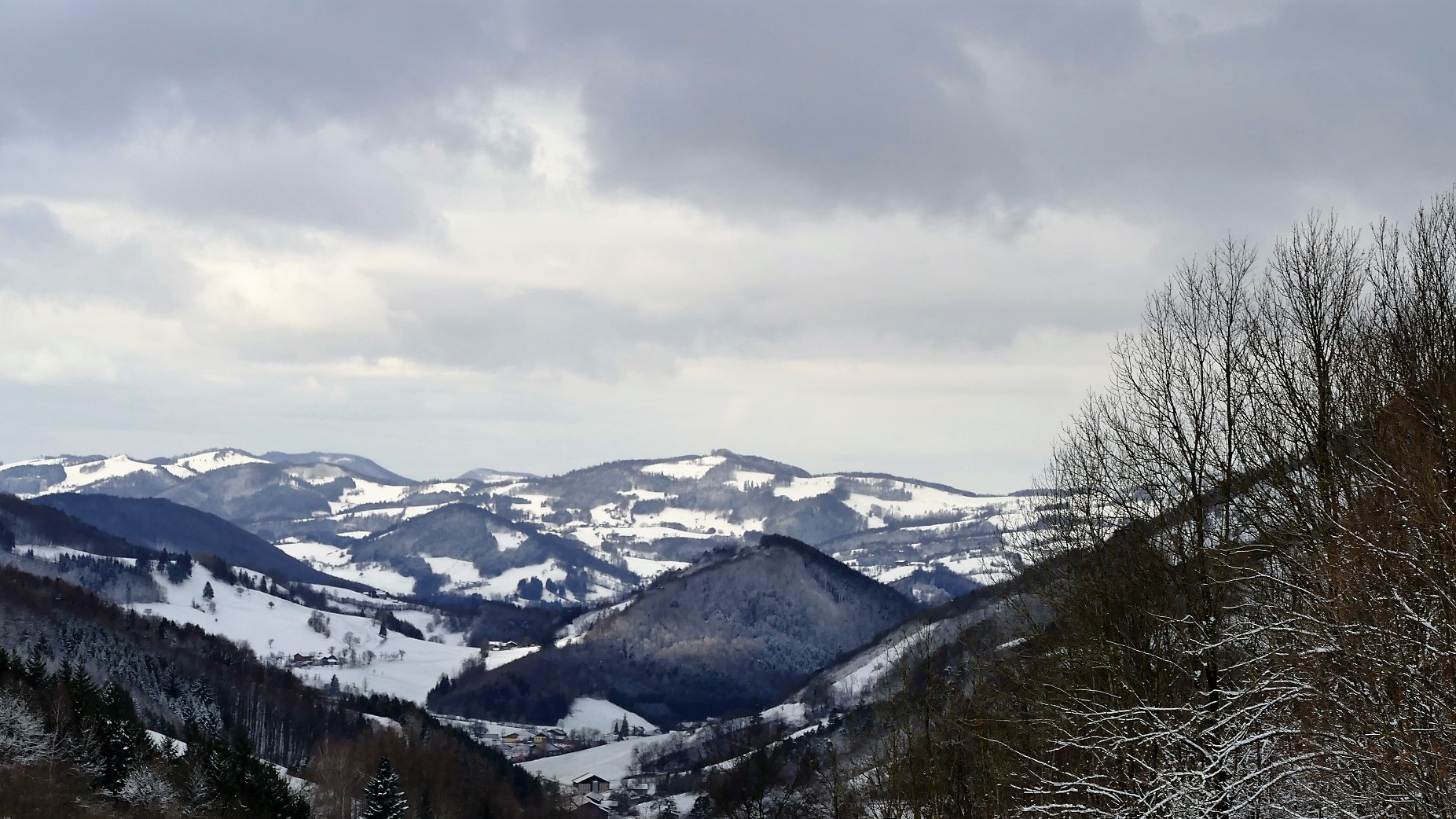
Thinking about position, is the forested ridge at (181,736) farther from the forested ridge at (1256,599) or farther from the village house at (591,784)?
the forested ridge at (1256,599)

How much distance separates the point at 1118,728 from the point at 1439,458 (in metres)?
7.07

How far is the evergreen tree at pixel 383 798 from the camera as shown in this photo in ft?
273

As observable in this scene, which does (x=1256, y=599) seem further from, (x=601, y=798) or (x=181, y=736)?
(x=601, y=798)

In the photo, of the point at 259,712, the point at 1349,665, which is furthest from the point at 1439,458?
the point at 259,712

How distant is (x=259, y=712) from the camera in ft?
575

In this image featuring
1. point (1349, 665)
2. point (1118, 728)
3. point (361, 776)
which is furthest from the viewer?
point (361, 776)

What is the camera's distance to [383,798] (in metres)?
83.3

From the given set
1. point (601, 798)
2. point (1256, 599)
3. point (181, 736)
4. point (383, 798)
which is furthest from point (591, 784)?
point (1256, 599)

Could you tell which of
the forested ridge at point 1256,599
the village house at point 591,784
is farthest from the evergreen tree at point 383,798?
the village house at point 591,784

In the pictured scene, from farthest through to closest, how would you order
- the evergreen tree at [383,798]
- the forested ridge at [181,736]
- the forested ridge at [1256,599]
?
the evergreen tree at [383,798], the forested ridge at [181,736], the forested ridge at [1256,599]

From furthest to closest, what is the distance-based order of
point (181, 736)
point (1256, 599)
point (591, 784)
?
point (591, 784) → point (181, 736) → point (1256, 599)

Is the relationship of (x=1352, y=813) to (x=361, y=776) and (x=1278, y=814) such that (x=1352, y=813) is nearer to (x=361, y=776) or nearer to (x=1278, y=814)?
(x=1278, y=814)

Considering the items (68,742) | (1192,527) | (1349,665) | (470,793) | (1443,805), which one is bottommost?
(470,793)

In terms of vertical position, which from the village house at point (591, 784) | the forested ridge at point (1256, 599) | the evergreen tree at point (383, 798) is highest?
the forested ridge at point (1256, 599)
